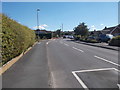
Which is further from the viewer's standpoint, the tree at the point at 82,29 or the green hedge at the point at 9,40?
the tree at the point at 82,29

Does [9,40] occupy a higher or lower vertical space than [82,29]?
lower

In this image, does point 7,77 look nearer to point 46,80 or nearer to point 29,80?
point 29,80

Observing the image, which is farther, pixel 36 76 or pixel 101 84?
pixel 36 76

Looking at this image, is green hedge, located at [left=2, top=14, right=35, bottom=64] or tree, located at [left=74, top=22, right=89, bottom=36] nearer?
green hedge, located at [left=2, top=14, right=35, bottom=64]

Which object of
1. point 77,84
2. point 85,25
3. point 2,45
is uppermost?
point 85,25

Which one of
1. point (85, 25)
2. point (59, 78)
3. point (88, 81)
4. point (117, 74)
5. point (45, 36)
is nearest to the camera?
point (88, 81)

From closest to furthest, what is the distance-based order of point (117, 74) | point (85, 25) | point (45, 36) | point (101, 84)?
point (101, 84) → point (117, 74) → point (85, 25) → point (45, 36)

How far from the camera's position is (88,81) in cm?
530

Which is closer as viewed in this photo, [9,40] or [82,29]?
[9,40]

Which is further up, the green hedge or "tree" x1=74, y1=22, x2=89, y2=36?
"tree" x1=74, y1=22, x2=89, y2=36

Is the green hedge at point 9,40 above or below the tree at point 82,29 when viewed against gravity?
below

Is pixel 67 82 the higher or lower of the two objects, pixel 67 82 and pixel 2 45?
the lower

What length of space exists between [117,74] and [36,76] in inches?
144

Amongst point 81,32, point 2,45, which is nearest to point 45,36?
point 81,32
